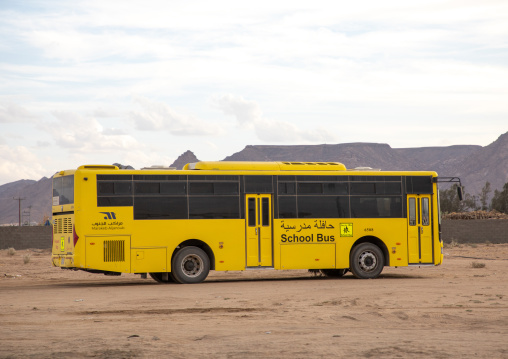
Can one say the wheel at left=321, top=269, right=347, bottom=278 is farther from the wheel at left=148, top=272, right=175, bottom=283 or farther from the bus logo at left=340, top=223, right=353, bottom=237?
the wheel at left=148, top=272, right=175, bottom=283

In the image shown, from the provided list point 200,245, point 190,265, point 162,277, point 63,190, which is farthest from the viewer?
point 162,277

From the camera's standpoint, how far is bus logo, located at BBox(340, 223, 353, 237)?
2431 centimetres

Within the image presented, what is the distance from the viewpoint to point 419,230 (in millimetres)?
24922

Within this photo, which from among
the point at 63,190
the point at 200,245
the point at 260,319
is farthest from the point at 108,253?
the point at 260,319

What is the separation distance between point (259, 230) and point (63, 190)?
5.47 metres

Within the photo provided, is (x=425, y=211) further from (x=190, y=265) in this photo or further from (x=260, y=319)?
(x=260, y=319)

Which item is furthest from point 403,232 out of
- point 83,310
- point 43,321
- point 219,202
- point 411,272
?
point 43,321

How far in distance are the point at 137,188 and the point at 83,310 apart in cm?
675

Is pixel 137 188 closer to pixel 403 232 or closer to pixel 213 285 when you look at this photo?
pixel 213 285

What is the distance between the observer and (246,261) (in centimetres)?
2322

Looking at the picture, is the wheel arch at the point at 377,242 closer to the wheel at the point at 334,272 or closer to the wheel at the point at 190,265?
the wheel at the point at 334,272

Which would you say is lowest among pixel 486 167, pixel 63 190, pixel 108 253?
pixel 108 253

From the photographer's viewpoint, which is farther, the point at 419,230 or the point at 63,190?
the point at 419,230

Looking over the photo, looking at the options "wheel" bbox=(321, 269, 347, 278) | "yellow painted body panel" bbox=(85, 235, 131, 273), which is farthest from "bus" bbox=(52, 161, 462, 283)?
"wheel" bbox=(321, 269, 347, 278)
